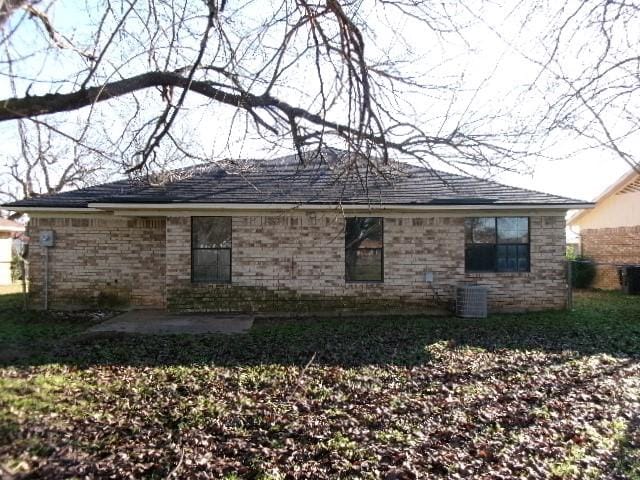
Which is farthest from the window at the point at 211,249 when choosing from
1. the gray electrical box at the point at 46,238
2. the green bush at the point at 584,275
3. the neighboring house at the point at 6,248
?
the neighboring house at the point at 6,248

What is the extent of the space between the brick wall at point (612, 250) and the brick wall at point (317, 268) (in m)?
9.53

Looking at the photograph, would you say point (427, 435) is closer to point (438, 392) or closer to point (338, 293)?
point (438, 392)

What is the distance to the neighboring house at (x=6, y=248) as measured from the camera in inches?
929

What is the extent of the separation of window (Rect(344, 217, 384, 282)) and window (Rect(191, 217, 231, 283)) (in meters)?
3.07

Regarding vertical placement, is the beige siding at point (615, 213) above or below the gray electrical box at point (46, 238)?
above

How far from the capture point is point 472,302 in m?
11.6

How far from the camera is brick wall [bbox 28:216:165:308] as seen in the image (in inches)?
498

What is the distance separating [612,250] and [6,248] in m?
29.9

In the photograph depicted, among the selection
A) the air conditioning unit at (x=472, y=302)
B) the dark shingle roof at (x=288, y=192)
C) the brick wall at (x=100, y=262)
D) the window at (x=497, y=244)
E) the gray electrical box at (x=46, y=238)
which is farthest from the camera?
the brick wall at (x=100, y=262)

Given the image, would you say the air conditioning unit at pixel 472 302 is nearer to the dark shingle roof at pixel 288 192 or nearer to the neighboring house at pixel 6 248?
the dark shingle roof at pixel 288 192

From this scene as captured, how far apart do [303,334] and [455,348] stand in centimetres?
289

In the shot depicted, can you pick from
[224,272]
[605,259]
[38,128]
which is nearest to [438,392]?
[38,128]

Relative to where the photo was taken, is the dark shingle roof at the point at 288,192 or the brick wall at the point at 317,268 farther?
the brick wall at the point at 317,268

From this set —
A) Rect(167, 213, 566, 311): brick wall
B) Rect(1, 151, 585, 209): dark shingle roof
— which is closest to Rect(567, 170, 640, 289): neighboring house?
Rect(1, 151, 585, 209): dark shingle roof
